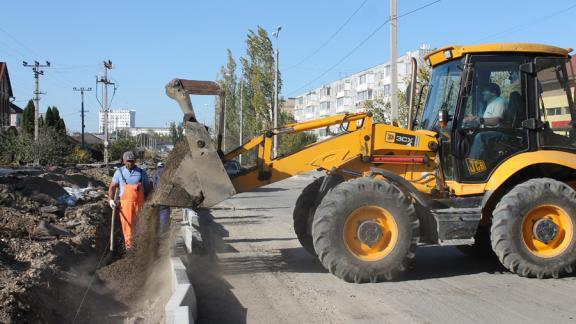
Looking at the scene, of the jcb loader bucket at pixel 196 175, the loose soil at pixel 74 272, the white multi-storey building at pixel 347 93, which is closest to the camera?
the loose soil at pixel 74 272

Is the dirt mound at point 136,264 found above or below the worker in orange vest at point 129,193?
below

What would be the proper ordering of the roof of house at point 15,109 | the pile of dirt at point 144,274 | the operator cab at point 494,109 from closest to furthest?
the pile of dirt at point 144,274 < the operator cab at point 494,109 < the roof of house at point 15,109

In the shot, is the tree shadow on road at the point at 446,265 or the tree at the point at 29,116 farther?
the tree at the point at 29,116

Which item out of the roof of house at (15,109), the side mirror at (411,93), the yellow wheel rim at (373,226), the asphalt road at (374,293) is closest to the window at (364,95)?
the roof of house at (15,109)

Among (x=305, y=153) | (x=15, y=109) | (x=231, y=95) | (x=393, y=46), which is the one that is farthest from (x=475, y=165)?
(x=15, y=109)

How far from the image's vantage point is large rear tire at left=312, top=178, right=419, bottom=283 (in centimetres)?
718

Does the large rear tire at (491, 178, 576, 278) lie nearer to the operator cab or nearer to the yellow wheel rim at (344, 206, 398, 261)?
the operator cab

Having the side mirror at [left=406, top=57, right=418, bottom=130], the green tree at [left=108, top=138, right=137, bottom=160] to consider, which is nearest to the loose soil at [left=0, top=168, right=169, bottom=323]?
the side mirror at [left=406, top=57, right=418, bottom=130]

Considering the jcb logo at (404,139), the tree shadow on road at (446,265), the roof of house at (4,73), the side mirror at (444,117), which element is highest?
the roof of house at (4,73)

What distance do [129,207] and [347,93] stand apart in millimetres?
97370

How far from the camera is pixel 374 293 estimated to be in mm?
6801

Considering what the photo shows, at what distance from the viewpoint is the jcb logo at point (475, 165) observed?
7.87m

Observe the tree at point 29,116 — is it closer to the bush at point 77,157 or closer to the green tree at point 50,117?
the green tree at point 50,117

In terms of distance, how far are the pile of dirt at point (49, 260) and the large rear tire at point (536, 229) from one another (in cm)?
472
